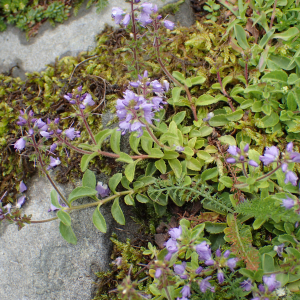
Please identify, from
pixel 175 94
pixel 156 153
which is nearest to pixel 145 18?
pixel 175 94

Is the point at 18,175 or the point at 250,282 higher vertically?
the point at 18,175

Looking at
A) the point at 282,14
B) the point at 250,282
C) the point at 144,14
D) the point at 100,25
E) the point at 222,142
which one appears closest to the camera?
the point at 250,282

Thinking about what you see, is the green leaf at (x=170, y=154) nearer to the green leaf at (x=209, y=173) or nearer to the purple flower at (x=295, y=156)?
the green leaf at (x=209, y=173)

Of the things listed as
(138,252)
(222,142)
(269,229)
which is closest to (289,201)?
(269,229)

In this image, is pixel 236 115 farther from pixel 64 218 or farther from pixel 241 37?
pixel 64 218

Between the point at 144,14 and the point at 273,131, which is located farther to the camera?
the point at 273,131

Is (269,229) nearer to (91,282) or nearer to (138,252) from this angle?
(138,252)

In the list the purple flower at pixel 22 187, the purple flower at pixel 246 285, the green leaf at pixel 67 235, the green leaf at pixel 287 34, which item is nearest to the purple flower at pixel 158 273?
the purple flower at pixel 246 285
